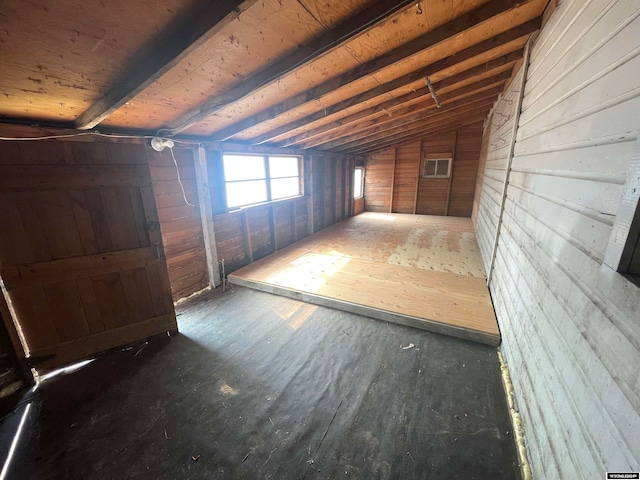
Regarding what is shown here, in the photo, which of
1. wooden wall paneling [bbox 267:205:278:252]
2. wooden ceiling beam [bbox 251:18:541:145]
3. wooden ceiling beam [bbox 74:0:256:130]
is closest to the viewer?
wooden ceiling beam [bbox 74:0:256:130]

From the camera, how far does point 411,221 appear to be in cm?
714

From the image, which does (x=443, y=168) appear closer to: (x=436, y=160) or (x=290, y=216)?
(x=436, y=160)

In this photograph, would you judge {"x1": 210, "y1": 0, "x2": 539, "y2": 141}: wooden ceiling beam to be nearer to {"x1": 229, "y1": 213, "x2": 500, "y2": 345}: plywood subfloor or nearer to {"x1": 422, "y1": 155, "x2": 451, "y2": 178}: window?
{"x1": 229, "y1": 213, "x2": 500, "y2": 345}: plywood subfloor

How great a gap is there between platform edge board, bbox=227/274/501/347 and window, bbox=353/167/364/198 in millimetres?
5440

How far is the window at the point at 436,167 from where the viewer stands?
7.54m

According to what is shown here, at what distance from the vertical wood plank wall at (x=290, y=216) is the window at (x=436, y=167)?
89.5 inches

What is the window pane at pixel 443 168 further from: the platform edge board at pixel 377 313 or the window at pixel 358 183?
the platform edge board at pixel 377 313

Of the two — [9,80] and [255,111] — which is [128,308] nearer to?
[9,80]

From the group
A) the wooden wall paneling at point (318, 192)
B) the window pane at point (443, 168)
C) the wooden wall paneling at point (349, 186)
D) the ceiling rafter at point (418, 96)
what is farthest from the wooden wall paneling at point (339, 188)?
the window pane at point (443, 168)

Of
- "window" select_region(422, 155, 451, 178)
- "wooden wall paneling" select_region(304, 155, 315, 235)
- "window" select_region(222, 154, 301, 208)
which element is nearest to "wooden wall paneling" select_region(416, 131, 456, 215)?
"window" select_region(422, 155, 451, 178)

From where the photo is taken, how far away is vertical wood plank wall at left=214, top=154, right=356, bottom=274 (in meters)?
3.87

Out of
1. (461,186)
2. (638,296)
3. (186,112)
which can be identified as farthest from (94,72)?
(461,186)

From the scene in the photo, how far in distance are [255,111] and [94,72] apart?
4.82 feet

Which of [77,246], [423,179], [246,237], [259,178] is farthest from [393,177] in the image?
[77,246]
